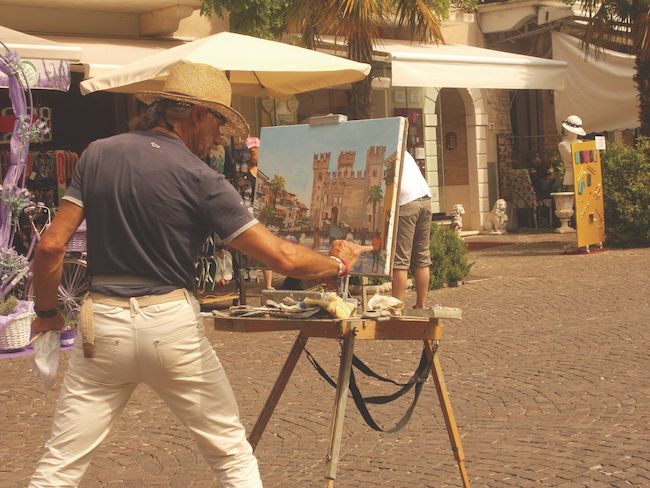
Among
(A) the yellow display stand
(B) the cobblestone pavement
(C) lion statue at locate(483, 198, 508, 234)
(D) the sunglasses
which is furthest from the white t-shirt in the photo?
(C) lion statue at locate(483, 198, 508, 234)

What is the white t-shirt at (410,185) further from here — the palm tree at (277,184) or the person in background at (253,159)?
the person in background at (253,159)

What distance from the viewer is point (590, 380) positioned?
543 centimetres

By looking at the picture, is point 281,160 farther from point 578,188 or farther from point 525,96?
point 525,96

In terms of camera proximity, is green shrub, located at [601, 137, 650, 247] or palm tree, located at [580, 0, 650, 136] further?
palm tree, located at [580, 0, 650, 136]

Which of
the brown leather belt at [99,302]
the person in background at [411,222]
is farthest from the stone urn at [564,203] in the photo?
the brown leather belt at [99,302]

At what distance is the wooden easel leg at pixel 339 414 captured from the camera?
10.6ft

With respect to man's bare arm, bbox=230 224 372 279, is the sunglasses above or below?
above

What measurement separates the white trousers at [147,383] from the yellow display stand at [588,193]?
393 inches

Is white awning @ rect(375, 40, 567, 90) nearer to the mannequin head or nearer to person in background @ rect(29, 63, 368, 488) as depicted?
the mannequin head

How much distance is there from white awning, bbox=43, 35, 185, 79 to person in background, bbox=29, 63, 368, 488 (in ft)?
22.9

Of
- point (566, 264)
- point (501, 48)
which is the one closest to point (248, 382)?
point (566, 264)

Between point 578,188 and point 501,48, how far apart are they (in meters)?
7.51

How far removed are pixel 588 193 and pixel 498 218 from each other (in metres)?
4.64

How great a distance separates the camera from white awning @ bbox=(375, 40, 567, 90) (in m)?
11.2
